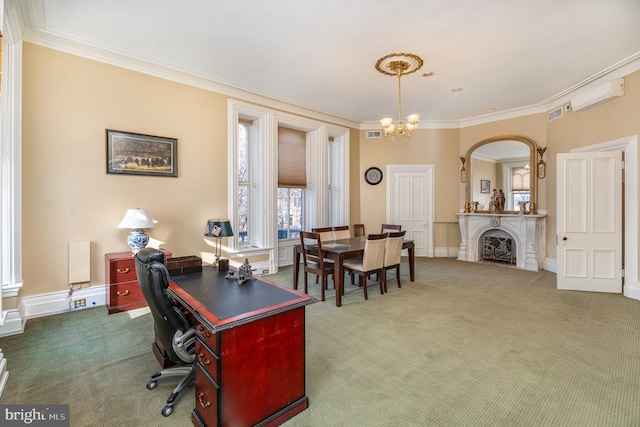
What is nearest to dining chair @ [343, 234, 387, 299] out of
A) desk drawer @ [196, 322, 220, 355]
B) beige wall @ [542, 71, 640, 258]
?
desk drawer @ [196, 322, 220, 355]

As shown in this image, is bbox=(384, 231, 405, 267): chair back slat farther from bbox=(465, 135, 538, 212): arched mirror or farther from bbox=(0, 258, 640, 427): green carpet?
bbox=(465, 135, 538, 212): arched mirror

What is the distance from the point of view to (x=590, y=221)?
4184 millimetres

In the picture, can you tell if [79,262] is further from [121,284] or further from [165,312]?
[165,312]

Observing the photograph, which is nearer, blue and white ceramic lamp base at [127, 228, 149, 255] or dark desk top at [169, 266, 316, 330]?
dark desk top at [169, 266, 316, 330]

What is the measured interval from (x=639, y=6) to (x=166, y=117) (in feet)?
17.9

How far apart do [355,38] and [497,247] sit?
522 cm

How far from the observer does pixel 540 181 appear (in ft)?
18.7

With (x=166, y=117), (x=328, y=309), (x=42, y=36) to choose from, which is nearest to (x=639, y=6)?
(x=328, y=309)

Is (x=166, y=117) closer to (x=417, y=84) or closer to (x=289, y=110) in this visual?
(x=289, y=110)

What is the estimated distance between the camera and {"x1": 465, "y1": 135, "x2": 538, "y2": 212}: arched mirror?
19.2 feet

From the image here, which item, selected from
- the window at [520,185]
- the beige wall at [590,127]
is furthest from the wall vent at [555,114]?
the window at [520,185]

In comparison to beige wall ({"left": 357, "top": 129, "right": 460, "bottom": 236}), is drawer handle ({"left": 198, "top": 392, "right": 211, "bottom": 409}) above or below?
below

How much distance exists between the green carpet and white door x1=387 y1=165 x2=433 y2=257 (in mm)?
3153

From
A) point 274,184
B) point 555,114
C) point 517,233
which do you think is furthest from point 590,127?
point 274,184
